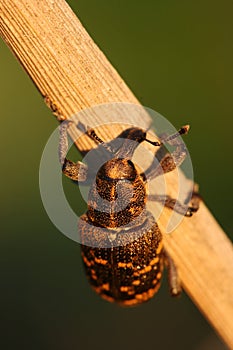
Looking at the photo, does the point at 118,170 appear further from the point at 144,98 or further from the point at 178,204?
the point at 144,98

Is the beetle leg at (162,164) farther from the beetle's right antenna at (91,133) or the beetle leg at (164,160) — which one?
the beetle's right antenna at (91,133)

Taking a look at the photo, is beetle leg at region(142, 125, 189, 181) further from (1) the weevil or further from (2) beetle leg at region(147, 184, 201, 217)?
(2) beetle leg at region(147, 184, 201, 217)

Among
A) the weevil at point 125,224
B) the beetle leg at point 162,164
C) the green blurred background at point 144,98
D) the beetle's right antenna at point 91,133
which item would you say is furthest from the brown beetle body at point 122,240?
the green blurred background at point 144,98

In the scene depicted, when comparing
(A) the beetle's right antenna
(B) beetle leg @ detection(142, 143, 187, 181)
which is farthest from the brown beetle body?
(A) the beetle's right antenna

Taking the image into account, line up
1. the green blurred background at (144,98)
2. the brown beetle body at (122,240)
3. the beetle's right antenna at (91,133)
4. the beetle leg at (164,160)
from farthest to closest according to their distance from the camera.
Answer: the green blurred background at (144,98) < the brown beetle body at (122,240) < the beetle leg at (164,160) < the beetle's right antenna at (91,133)

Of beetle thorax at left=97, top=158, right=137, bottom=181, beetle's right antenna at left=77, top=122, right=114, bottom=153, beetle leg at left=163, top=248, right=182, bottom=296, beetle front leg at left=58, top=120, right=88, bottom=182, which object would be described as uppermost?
beetle's right antenna at left=77, top=122, right=114, bottom=153

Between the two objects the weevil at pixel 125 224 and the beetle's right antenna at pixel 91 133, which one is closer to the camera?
the beetle's right antenna at pixel 91 133

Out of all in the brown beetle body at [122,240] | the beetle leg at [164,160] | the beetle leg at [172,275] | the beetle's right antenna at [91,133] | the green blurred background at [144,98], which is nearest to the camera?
the beetle's right antenna at [91,133]

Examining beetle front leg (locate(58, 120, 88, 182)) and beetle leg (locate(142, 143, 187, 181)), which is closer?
beetle leg (locate(142, 143, 187, 181))
